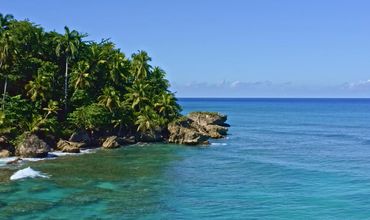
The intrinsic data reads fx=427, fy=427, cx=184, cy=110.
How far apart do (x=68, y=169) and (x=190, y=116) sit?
52.8 metres

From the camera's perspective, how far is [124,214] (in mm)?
37188

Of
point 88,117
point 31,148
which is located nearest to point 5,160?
point 31,148

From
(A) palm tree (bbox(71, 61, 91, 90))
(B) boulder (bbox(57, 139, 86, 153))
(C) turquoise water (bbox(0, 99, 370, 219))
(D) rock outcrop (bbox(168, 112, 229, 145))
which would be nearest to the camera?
(C) turquoise water (bbox(0, 99, 370, 219))

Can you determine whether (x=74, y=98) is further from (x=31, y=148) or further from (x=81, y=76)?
(x=31, y=148)

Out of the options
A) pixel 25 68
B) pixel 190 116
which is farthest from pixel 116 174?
pixel 190 116

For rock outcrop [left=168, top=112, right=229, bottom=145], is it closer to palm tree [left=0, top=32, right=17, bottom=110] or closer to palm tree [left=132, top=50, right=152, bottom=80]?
palm tree [left=132, top=50, right=152, bottom=80]

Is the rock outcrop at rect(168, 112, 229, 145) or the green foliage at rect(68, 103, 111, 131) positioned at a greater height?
the green foliage at rect(68, 103, 111, 131)

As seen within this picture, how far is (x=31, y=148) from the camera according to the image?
66062mm

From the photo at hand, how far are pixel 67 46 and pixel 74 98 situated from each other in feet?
34.9

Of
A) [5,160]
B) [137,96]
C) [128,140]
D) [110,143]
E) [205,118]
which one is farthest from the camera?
[205,118]

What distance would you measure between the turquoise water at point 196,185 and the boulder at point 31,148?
11.3ft

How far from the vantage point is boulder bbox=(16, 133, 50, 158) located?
216 feet

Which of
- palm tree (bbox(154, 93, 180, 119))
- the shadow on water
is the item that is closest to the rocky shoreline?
palm tree (bbox(154, 93, 180, 119))

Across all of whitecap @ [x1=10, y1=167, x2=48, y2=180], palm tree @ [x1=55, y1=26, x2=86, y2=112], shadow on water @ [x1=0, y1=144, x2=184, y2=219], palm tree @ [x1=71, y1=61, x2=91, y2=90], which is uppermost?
palm tree @ [x1=55, y1=26, x2=86, y2=112]
